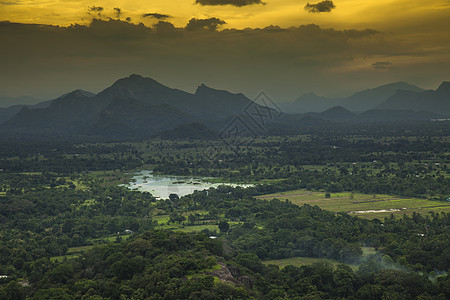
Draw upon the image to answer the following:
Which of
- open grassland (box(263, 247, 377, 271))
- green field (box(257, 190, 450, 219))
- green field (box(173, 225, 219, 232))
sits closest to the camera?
open grassland (box(263, 247, 377, 271))

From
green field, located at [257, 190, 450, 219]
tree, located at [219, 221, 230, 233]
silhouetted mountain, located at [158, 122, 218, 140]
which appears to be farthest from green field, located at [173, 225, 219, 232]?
silhouetted mountain, located at [158, 122, 218, 140]

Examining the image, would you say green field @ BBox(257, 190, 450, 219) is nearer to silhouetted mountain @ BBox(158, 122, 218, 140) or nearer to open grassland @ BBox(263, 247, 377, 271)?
open grassland @ BBox(263, 247, 377, 271)

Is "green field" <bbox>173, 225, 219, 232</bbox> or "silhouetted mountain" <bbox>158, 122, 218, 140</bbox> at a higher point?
"silhouetted mountain" <bbox>158, 122, 218, 140</bbox>

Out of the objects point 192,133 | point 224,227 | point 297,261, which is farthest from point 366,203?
point 192,133

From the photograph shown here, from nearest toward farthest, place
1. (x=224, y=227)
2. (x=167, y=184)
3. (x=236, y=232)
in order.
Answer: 1. (x=236, y=232)
2. (x=224, y=227)
3. (x=167, y=184)

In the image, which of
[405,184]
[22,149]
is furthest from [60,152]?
[405,184]

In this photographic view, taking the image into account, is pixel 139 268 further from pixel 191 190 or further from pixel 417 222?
pixel 191 190

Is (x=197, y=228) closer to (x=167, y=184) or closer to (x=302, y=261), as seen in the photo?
(x=302, y=261)
